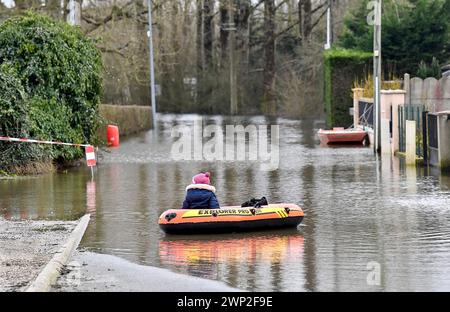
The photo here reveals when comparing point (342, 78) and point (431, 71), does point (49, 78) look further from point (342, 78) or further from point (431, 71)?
point (342, 78)

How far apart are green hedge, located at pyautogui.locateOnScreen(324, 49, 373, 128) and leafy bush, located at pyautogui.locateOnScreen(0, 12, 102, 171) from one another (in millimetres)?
20134

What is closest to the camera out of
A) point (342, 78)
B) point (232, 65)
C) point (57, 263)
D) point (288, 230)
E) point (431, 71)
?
point (57, 263)

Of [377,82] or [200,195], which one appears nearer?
[200,195]

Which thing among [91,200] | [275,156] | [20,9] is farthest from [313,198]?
[20,9]

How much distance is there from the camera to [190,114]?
82.8 m

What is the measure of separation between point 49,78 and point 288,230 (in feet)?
45.5

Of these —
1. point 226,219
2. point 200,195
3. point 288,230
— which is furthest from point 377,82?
point 226,219

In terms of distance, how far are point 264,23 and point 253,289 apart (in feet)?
222

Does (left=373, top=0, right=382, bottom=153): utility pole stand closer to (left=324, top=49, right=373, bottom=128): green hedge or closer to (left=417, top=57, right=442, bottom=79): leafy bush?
(left=417, top=57, right=442, bottom=79): leafy bush

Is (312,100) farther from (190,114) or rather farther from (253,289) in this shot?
(253,289)

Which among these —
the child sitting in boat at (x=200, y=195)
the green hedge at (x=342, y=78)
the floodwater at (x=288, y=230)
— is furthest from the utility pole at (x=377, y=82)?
the child sitting in boat at (x=200, y=195)

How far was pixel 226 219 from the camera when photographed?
1547 centimetres

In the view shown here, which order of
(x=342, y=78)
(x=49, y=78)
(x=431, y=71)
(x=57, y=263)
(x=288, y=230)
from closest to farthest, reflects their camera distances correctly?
(x=57, y=263) → (x=288, y=230) → (x=49, y=78) → (x=431, y=71) → (x=342, y=78)

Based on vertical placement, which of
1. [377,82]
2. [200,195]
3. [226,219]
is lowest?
[226,219]
